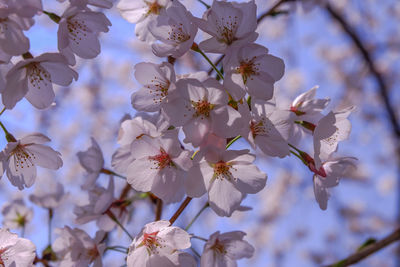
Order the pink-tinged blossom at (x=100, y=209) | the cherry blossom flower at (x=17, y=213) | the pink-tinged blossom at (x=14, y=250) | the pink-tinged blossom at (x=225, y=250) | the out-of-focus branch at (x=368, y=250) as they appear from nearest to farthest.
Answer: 1. the pink-tinged blossom at (x=14, y=250)
2. the pink-tinged blossom at (x=225, y=250)
3. the pink-tinged blossom at (x=100, y=209)
4. the out-of-focus branch at (x=368, y=250)
5. the cherry blossom flower at (x=17, y=213)

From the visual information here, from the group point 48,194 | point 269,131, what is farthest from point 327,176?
point 48,194

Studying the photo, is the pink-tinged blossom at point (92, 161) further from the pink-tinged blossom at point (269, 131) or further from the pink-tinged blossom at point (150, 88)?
the pink-tinged blossom at point (269, 131)

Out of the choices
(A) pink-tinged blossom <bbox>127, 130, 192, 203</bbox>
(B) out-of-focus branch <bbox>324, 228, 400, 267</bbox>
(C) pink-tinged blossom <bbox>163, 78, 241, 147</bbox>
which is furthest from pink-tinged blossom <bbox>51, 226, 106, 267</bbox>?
(B) out-of-focus branch <bbox>324, 228, 400, 267</bbox>

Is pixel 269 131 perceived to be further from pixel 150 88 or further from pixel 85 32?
pixel 85 32

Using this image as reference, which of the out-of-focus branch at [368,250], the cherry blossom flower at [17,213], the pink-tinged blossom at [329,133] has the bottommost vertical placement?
the cherry blossom flower at [17,213]

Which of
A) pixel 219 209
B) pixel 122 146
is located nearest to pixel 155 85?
pixel 122 146

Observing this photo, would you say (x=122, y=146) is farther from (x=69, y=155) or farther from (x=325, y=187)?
(x=69, y=155)

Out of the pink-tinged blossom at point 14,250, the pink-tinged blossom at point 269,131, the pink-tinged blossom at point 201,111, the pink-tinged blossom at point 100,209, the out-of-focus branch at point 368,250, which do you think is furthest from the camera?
the out-of-focus branch at point 368,250

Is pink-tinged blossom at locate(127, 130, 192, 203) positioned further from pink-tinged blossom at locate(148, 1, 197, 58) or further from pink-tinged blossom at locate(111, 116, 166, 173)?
pink-tinged blossom at locate(148, 1, 197, 58)

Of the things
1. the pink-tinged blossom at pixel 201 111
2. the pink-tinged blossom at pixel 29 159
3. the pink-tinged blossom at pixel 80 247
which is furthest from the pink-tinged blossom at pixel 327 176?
the pink-tinged blossom at pixel 29 159
